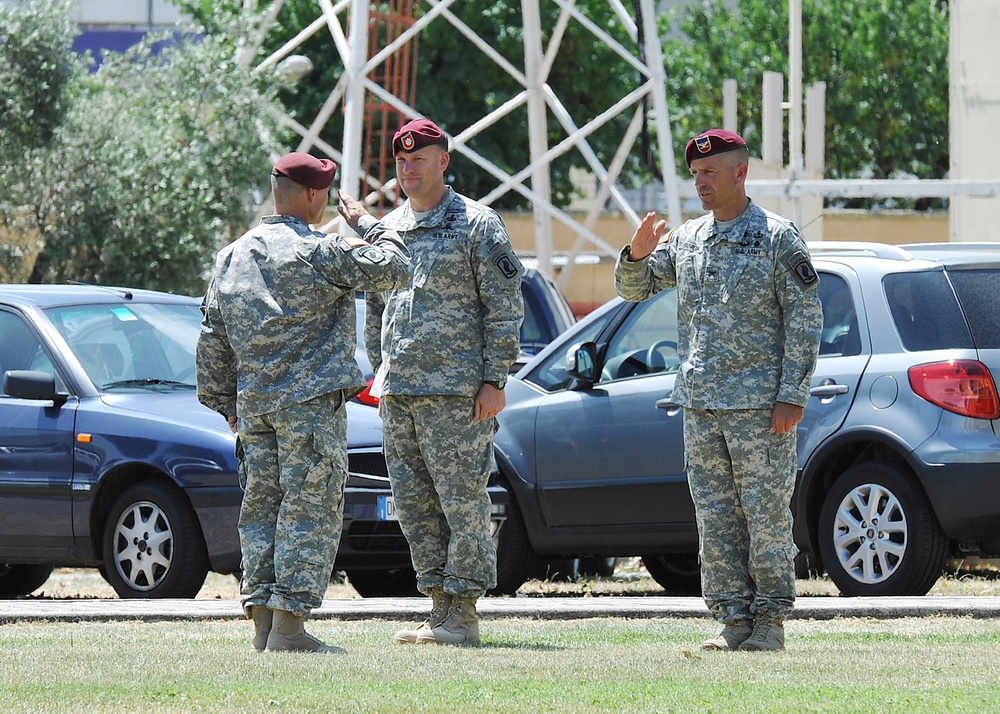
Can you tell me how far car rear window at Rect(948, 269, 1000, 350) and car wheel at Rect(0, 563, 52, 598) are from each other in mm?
5378

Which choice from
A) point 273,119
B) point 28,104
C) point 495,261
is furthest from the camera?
point 273,119

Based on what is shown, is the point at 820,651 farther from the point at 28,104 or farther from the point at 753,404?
the point at 28,104

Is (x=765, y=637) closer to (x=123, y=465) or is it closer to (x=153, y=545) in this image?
(x=153, y=545)

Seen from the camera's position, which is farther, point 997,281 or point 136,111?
point 136,111

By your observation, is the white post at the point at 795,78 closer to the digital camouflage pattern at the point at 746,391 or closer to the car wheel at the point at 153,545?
the car wheel at the point at 153,545

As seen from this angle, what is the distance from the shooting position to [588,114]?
36.0m

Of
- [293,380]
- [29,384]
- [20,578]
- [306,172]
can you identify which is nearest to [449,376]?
[293,380]

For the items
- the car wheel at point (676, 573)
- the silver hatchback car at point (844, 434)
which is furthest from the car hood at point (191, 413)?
the car wheel at point (676, 573)

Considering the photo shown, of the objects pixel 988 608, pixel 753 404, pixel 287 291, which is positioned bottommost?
pixel 988 608

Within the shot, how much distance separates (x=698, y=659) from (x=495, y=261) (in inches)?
65.0

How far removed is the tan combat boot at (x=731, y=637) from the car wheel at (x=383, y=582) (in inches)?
141

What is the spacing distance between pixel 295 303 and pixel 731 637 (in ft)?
6.60

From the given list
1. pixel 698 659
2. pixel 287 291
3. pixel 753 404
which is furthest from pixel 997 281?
pixel 287 291

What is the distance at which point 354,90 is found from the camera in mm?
17391
